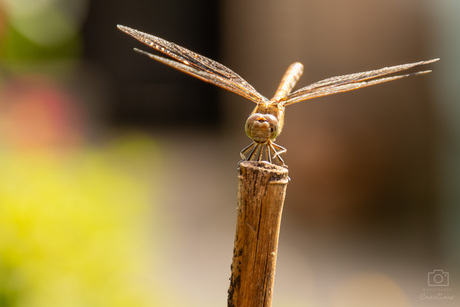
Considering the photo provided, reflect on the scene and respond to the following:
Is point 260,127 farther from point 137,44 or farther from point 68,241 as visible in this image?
point 137,44

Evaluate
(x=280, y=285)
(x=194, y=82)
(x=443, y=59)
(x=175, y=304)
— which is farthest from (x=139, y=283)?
(x=194, y=82)

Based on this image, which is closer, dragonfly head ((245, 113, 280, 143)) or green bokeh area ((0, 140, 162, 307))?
dragonfly head ((245, 113, 280, 143))

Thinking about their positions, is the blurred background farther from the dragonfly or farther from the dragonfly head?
the dragonfly head

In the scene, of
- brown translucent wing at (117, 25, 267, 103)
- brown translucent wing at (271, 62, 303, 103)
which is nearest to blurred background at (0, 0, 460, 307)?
brown translucent wing at (117, 25, 267, 103)

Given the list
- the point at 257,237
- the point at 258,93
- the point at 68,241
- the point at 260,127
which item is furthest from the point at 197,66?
the point at 68,241

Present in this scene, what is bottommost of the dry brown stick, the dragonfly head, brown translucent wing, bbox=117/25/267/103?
the dry brown stick

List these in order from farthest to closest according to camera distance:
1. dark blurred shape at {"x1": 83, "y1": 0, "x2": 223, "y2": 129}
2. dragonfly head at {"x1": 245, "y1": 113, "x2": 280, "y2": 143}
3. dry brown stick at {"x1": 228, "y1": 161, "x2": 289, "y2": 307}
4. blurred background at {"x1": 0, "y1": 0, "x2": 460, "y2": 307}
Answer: dark blurred shape at {"x1": 83, "y1": 0, "x2": 223, "y2": 129} < blurred background at {"x1": 0, "y1": 0, "x2": 460, "y2": 307} < dragonfly head at {"x1": 245, "y1": 113, "x2": 280, "y2": 143} < dry brown stick at {"x1": 228, "y1": 161, "x2": 289, "y2": 307}

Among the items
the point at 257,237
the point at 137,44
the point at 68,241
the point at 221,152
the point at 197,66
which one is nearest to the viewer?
the point at 257,237
